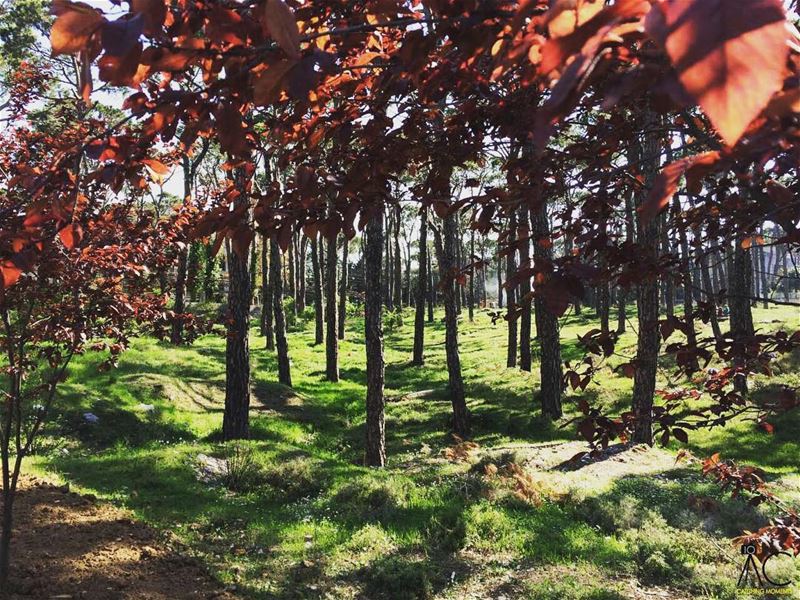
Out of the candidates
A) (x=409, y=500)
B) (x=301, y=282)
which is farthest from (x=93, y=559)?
(x=301, y=282)

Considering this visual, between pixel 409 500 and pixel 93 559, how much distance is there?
11.5 feet

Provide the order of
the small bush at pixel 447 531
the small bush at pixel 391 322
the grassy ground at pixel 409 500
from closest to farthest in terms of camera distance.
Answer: the grassy ground at pixel 409 500
the small bush at pixel 447 531
the small bush at pixel 391 322

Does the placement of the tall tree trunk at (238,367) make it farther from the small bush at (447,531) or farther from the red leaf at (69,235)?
the red leaf at (69,235)

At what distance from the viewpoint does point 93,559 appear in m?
5.00

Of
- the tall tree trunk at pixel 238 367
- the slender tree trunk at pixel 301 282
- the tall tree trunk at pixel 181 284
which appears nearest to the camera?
the tall tree trunk at pixel 181 284

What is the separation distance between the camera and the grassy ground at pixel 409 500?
5203mm

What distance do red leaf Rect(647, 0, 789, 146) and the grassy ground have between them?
5.20 m

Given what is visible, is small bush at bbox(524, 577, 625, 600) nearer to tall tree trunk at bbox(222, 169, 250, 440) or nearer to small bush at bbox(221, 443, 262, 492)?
small bush at bbox(221, 443, 262, 492)

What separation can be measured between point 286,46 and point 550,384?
44.6 feet

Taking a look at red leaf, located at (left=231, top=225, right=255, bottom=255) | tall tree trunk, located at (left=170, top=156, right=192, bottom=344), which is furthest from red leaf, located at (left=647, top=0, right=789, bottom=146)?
tall tree trunk, located at (left=170, top=156, right=192, bottom=344)

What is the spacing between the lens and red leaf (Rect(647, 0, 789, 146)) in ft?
1.64

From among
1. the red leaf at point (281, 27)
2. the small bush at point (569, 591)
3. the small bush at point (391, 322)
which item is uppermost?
the red leaf at point (281, 27)

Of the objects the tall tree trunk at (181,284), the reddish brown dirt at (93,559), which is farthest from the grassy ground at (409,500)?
the tall tree trunk at (181,284)

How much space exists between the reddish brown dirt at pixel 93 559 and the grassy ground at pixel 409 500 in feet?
0.92
